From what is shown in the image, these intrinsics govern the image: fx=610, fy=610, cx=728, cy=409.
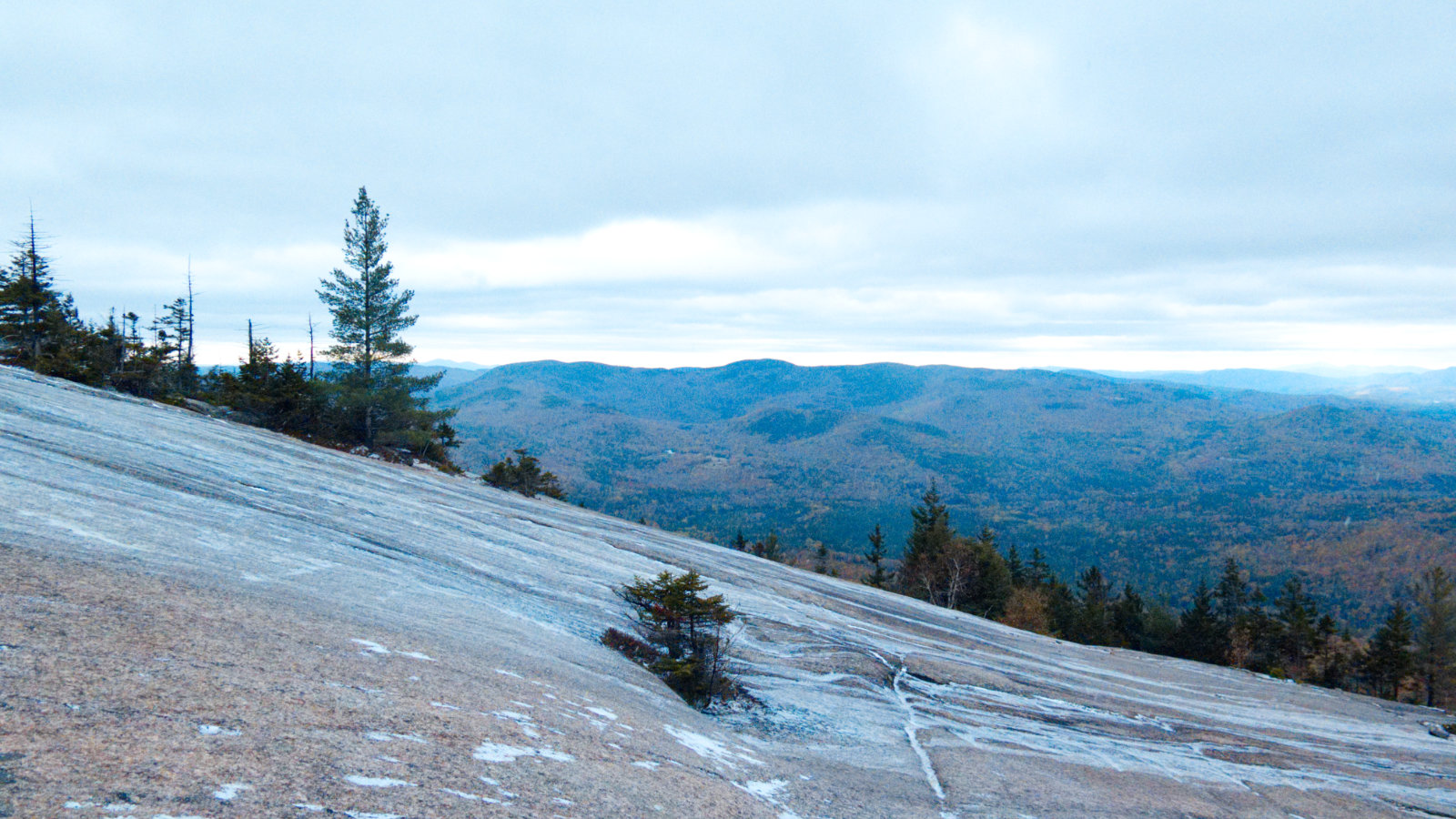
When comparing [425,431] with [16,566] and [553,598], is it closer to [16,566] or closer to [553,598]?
[553,598]

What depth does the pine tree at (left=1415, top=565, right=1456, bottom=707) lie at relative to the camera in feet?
141

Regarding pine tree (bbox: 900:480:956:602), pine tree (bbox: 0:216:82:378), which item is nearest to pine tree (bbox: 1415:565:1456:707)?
pine tree (bbox: 900:480:956:602)

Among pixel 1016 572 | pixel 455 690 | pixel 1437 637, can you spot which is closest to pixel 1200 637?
pixel 1437 637

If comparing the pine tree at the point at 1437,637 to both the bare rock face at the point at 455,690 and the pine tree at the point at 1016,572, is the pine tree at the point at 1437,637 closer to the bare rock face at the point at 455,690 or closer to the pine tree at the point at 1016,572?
the pine tree at the point at 1016,572

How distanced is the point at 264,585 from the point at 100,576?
1.66 meters

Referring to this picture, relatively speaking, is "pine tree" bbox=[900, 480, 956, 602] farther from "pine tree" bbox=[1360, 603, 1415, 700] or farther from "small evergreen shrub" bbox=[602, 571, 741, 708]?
"small evergreen shrub" bbox=[602, 571, 741, 708]

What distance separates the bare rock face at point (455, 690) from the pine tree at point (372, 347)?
12209 millimetres

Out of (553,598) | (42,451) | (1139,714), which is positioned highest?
(42,451)

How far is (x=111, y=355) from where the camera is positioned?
1133 inches

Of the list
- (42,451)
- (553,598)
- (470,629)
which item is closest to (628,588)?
(553,598)

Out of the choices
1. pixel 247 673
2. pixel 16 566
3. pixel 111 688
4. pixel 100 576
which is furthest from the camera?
pixel 100 576

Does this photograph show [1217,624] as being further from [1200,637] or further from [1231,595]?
[1231,595]

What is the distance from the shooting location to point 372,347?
3189 cm

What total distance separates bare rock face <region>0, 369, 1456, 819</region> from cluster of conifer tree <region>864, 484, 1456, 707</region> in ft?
89.4
